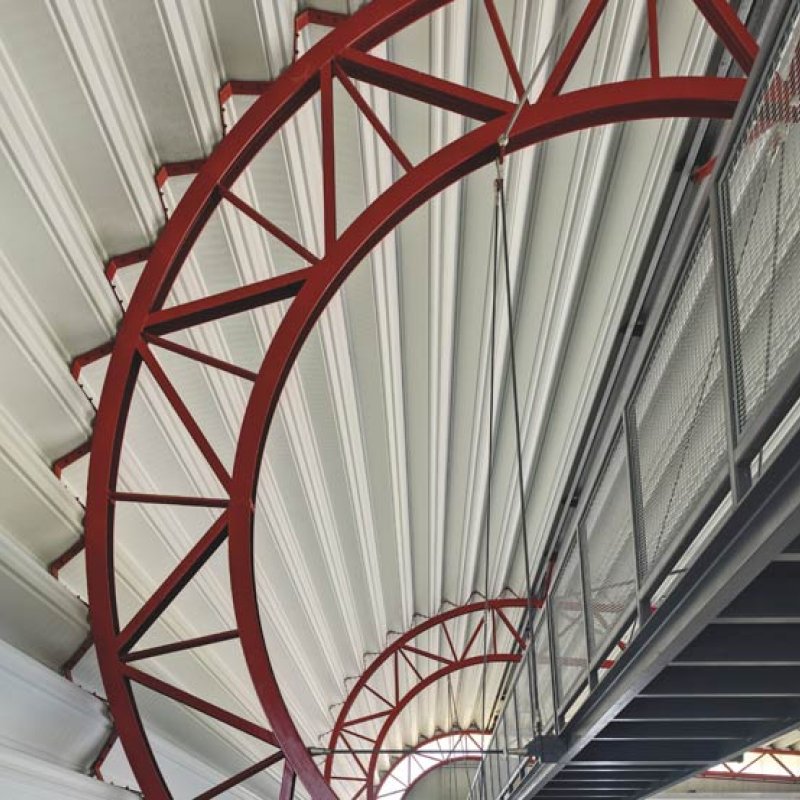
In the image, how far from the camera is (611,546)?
7906 mm

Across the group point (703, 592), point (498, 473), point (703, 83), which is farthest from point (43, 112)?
point (498, 473)

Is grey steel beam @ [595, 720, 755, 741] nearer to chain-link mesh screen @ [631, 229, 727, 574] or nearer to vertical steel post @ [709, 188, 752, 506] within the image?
chain-link mesh screen @ [631, 229, 727, 574]

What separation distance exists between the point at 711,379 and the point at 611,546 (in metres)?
2.88

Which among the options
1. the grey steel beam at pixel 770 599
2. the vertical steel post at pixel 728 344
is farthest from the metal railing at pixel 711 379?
the grey steel beam at pixel 770 599

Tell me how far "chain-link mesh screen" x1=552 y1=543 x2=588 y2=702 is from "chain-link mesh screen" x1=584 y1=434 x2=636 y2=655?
0.37 metres

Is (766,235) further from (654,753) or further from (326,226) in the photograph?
(654,753)

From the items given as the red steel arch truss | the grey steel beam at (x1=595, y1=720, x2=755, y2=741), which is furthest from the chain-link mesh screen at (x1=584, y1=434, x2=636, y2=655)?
the red steel arch truss

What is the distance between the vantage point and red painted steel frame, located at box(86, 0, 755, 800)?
290 inches

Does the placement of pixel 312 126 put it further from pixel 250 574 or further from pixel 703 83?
pixel 250 574

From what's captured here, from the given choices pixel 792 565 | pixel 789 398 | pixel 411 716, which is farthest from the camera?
pixel 411 716

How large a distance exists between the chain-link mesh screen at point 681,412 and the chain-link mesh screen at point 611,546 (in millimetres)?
599

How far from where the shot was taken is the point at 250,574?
27.8ft

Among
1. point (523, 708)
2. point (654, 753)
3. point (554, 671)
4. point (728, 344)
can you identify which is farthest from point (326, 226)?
point (523, 708)

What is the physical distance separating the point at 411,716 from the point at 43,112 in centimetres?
3140
